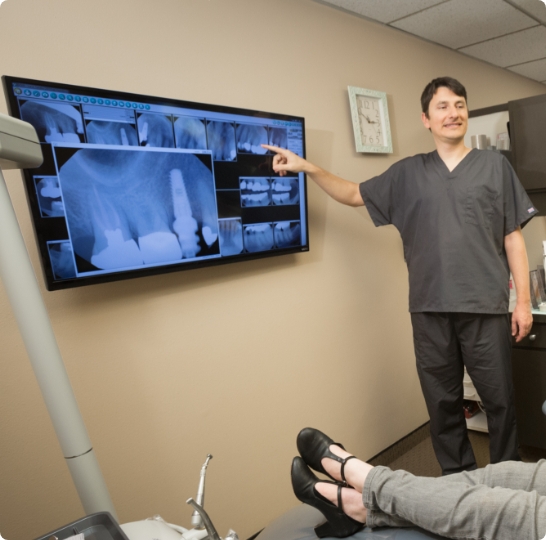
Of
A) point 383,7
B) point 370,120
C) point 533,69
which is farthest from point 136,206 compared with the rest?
point 533,69

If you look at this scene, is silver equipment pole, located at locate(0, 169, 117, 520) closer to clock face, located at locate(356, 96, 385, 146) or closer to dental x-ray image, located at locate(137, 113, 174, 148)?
dental x-ray image, located at locate(137, 113, 174, 148)

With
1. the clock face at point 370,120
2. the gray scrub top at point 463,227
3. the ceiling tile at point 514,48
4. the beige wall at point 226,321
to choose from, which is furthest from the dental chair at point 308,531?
the ceiling tile at point 514,48

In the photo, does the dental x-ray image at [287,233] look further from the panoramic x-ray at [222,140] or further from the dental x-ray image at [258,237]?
the panoramic x-ray at [222,140]

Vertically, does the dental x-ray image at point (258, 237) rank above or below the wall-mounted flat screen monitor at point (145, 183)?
below

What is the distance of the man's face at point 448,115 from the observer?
1962mm

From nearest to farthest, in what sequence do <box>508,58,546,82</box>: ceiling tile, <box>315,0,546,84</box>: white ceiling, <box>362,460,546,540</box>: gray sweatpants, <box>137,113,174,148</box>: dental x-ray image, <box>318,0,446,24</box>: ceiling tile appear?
1. <box>362,460,546,540</box>: gray sweatpants
2. <box>137,113,174,148</box>: dental x-ray image
3. <box>318,0,446,24</box>: ceiling tile
4. <box>315,0,546,84</box>: white ceiling
5. <box>508,58,546,82</box>: ceiling tile

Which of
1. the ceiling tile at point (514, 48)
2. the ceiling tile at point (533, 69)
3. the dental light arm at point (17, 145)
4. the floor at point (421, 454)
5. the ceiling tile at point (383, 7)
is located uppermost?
the ceiling tile at point (383, 7)

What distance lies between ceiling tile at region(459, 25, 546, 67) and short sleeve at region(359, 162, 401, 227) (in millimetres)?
1666

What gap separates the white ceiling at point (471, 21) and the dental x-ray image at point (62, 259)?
5.51 feet

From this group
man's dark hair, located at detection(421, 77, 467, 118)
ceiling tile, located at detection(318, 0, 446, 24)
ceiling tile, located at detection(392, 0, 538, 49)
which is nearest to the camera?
man's dark hair, located at detection(421, 77, 467, 118)

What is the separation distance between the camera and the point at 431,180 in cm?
198

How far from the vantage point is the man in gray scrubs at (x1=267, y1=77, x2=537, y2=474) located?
75.2 inches

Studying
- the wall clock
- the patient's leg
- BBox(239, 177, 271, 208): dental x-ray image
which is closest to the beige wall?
the wall clock

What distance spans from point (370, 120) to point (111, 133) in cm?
148
